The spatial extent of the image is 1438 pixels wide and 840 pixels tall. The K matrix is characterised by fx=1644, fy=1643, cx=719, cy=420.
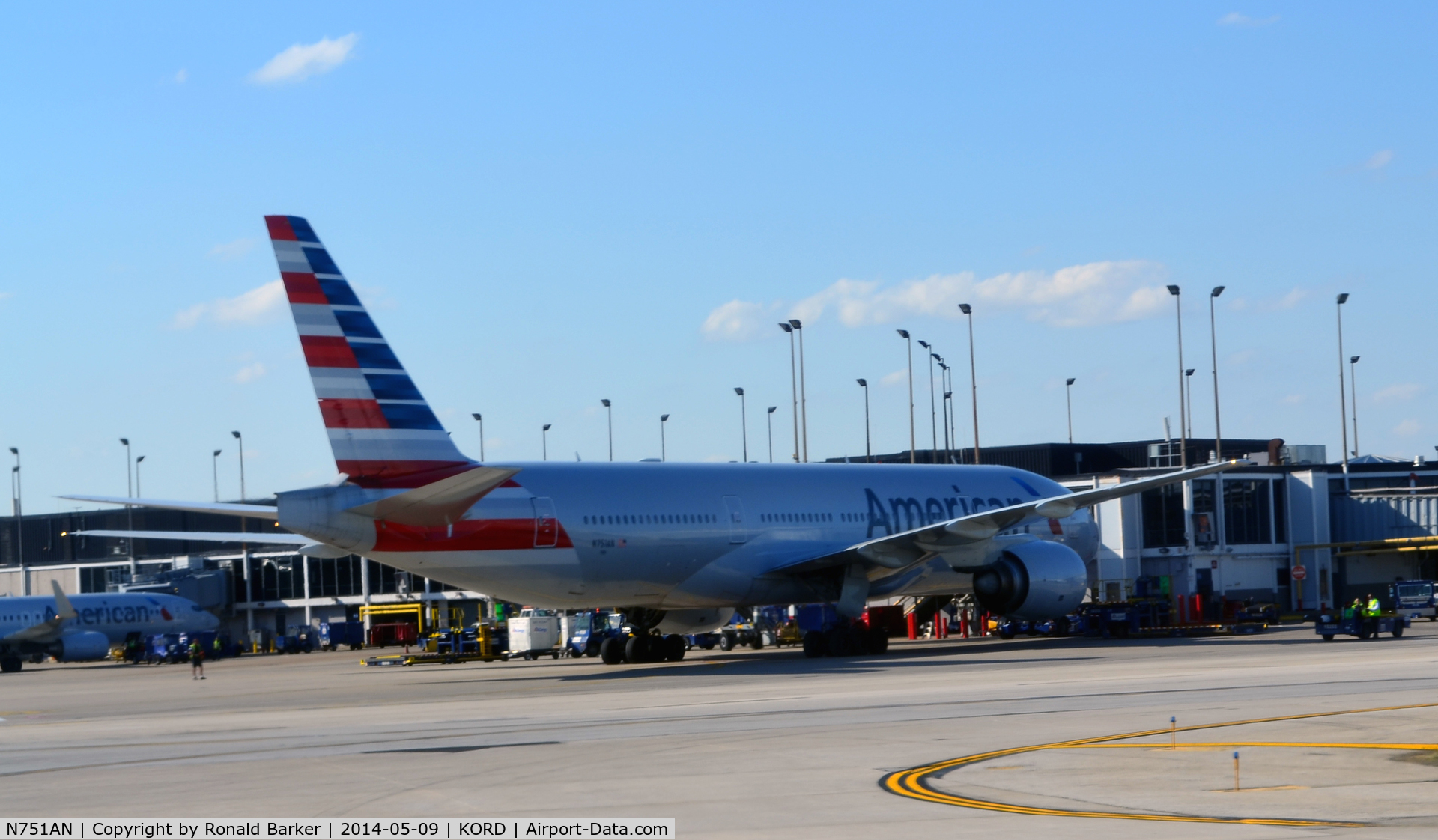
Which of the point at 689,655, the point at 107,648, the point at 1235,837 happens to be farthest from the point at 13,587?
the point at 1235,837

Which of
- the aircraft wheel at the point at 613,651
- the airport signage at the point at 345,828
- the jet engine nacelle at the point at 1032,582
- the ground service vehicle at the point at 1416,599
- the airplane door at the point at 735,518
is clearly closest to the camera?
the airport signage at the point at 345,828

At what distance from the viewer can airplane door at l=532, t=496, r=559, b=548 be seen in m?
32.8

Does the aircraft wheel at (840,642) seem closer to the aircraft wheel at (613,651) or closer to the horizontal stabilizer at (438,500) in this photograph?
the aircraft wheel at (613,651)

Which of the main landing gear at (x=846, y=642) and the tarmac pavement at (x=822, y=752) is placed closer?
the tarmac pavement at (x=822, y=752)

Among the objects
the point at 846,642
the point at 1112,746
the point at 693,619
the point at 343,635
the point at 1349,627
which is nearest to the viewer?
the point at 1112,746

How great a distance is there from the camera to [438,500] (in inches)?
1201

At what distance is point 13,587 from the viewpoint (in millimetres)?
96562

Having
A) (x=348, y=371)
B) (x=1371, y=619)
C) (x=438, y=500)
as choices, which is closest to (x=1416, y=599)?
(x=1371, y=619)

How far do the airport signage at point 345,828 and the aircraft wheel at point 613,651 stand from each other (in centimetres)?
2781

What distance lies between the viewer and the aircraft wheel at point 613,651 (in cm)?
3947

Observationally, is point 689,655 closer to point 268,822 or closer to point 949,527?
point 949,527

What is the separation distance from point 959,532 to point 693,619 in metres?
7.18

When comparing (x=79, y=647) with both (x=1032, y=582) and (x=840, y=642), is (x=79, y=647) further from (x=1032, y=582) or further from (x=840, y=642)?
(x=1032, y=582)

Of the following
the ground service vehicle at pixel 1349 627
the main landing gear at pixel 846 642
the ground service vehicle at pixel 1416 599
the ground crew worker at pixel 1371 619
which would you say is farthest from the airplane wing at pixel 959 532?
the ground service vehicle at pixel 1416 599
